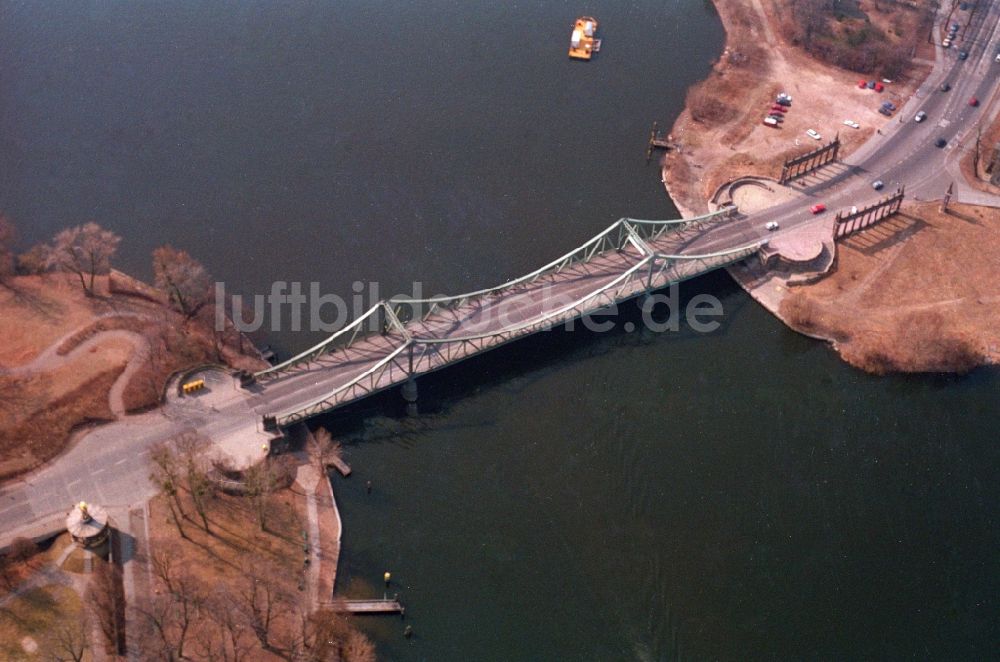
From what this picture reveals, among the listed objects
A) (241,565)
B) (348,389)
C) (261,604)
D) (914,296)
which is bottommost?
(261,604)

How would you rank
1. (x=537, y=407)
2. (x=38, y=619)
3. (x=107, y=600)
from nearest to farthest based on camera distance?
1. (x=38, y=619)
2. (x=107, y=600)
3. (x=537, y=407)

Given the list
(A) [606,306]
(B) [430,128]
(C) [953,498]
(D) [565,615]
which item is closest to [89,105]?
(B) [430,128]

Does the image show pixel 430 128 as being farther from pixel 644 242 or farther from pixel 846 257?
pixel 846 257

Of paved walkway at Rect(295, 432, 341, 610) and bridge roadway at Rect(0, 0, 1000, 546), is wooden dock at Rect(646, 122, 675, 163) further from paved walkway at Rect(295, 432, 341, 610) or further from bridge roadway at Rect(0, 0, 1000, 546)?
paved walkway at Rect(295, 432, 341, 610)

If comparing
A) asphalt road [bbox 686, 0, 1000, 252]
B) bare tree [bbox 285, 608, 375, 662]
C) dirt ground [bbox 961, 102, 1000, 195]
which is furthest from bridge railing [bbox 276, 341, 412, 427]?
dirt ground [bbox 961, 102, 1000, 195]

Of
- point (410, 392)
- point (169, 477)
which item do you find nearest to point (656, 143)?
point (410, 392)

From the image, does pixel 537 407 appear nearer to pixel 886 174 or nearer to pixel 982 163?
pixel 886 174

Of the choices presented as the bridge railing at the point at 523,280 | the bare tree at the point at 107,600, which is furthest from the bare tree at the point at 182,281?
the bare tree at the point at 107,600
